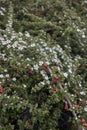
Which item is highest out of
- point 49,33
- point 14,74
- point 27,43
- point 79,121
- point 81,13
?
point 81,13

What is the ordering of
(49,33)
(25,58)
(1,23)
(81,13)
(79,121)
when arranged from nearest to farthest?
(79,121), (25,58), (1,23), (49,33), (81,13)

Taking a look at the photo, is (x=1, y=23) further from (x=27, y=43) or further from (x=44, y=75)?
(x=44, y=75)

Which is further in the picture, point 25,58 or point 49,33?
point 49,33

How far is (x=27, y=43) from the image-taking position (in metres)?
3.23

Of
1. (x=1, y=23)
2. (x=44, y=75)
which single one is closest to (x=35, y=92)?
(x=44, y=75)

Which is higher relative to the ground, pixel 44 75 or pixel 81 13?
pixel 81 13

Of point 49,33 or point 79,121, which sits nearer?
point 79,121

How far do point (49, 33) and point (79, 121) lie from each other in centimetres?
174

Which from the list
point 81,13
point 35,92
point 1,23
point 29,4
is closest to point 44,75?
point 35,92

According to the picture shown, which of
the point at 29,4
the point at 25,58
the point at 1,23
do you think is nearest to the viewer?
the point at 25,58

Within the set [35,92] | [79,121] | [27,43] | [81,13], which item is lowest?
[79,121]

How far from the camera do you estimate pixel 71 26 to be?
397 centimetres

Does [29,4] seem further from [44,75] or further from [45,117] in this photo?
[45,117]

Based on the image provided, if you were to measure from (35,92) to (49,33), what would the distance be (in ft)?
4.37
